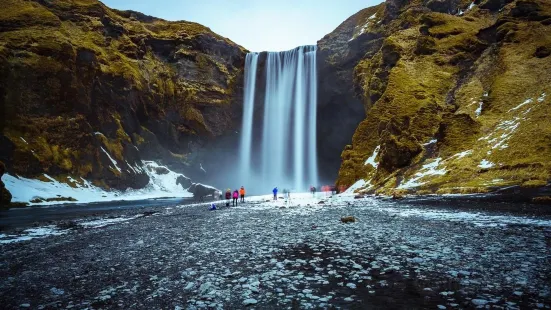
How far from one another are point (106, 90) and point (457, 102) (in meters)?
74.5

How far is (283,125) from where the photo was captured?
298 ft

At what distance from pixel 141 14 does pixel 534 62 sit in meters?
109

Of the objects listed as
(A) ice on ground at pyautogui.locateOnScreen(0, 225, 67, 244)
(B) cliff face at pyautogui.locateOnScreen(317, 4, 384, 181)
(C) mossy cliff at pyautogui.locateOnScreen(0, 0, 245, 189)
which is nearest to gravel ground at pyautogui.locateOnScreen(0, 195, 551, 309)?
(A) ice on ground at pyautogui.locateOnScreen(0, 225, 67, 244)

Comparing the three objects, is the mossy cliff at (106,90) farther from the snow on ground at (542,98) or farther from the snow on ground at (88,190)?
the snow on ground at (542,98)

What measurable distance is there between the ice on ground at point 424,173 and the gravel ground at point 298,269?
22107mm

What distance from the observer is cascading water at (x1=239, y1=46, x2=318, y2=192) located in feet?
285

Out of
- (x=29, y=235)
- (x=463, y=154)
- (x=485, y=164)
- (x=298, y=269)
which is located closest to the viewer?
(x=298, y=269)

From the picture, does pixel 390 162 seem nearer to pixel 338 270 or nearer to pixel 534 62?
pixel 534 62

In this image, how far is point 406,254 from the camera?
9516mm

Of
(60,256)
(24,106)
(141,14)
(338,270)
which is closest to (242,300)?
(338,270)

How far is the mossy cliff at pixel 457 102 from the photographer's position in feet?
107

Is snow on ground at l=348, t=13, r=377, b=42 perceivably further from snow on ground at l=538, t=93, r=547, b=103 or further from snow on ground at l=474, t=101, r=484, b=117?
snow on ground at l=538, t=93, r=547, b=103

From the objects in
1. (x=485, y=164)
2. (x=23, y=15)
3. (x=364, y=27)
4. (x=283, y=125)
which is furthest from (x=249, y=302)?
(x=23, y=15)

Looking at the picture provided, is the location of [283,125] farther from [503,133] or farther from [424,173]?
[503,133]
